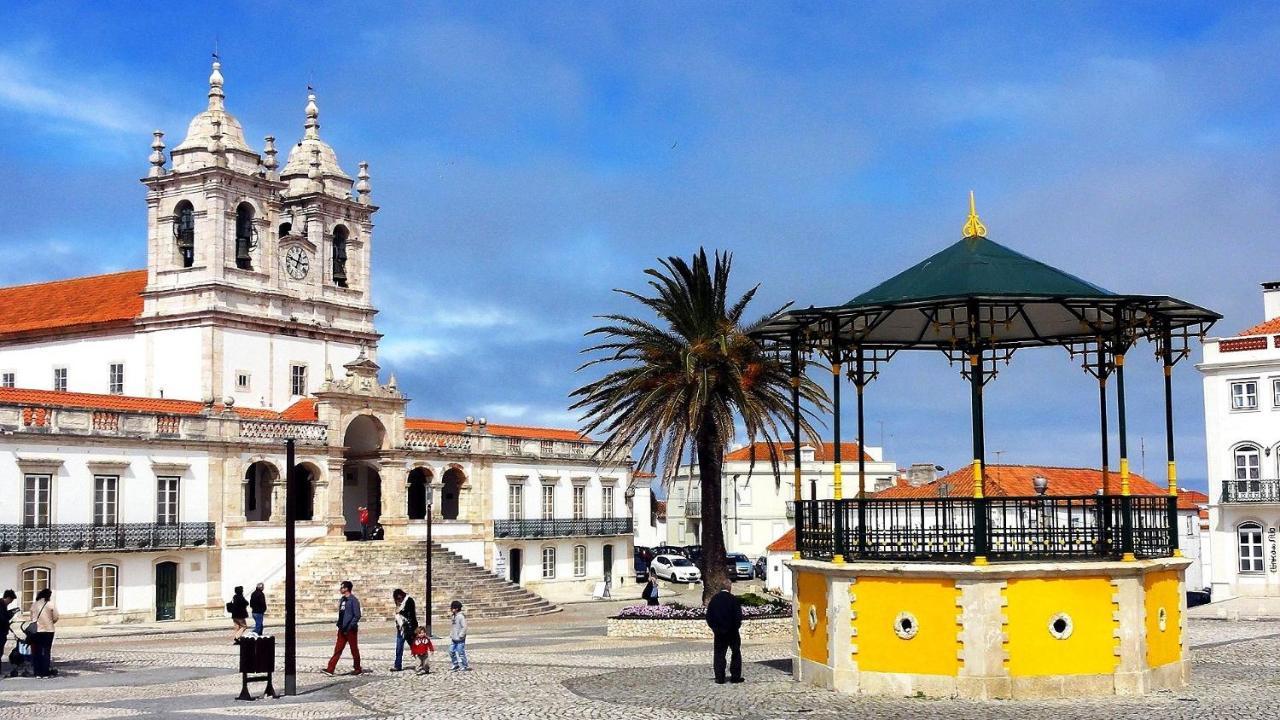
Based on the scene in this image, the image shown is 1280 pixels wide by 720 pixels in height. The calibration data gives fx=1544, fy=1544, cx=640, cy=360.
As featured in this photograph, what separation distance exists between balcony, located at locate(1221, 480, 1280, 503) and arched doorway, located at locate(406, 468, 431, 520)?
26.6m

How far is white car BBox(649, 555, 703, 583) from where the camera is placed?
64750 millimetres

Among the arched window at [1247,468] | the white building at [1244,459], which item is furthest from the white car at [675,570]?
the arched window at [1247,468]

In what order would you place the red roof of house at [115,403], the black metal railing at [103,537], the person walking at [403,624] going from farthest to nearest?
the red roof of house at [115,403]
the black metal railing at [103,537]
the person walking at [403,624]

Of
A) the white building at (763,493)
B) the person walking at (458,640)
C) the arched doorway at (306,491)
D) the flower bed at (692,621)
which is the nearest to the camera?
the person walking at (458,640)

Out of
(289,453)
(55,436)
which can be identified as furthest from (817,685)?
(55,436)

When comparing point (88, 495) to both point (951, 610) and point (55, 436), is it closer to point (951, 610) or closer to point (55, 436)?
point (55, 436)

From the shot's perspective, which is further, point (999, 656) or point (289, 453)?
point (289, 453)

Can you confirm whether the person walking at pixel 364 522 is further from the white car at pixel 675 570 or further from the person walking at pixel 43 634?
the person walking at pixel 43 634

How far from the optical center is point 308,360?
61562mm

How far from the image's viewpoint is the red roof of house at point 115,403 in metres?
44.5

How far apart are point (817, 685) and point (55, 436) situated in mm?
28315

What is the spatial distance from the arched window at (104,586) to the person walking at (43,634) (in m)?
18.4

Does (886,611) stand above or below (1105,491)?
below

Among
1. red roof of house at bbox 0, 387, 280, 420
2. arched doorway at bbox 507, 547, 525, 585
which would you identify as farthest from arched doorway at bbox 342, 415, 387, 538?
arched doorway at bbox 507, 547, 525, 585
